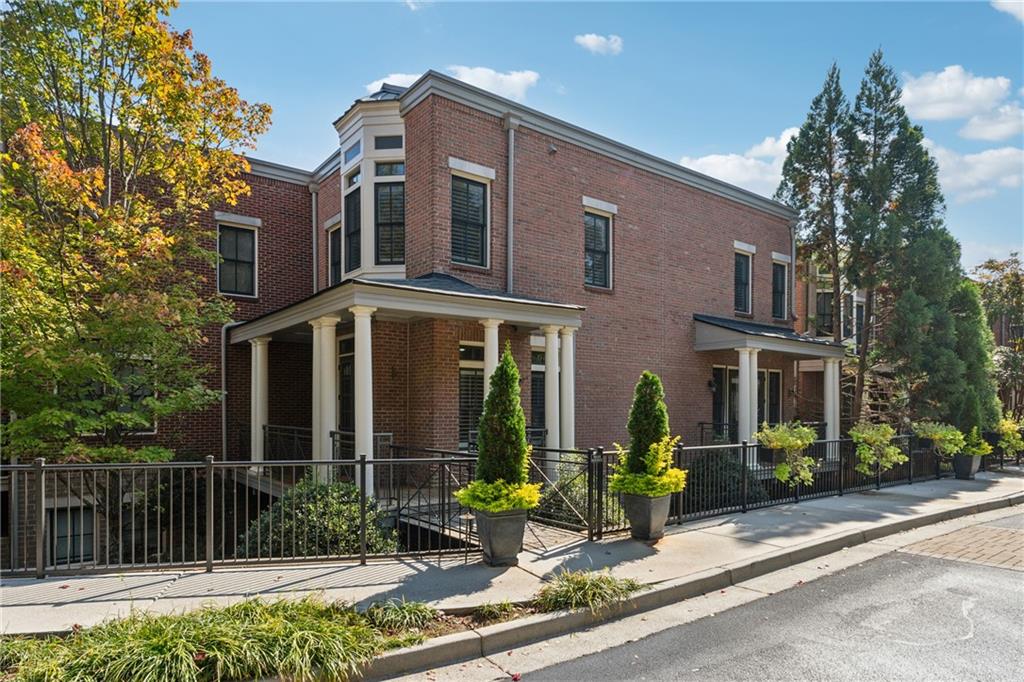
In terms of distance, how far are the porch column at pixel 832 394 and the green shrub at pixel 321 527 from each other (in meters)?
14.4

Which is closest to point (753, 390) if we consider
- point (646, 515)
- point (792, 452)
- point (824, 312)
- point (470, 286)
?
point (792, 452)

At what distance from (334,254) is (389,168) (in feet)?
11.6

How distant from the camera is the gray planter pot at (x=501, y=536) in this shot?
7.10 metres

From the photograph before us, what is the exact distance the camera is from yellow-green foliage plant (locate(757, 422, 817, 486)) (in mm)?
11349

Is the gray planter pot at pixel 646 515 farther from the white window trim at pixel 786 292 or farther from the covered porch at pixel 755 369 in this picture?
the white window trim at pixel 786 292

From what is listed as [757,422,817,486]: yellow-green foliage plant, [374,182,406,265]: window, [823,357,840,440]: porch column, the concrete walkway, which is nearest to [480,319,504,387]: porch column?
[374,182,406,265]: window

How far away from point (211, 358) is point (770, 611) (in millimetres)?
13436

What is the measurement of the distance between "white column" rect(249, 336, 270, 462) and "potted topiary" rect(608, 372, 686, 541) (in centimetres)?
871

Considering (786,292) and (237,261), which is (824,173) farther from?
(237,261)

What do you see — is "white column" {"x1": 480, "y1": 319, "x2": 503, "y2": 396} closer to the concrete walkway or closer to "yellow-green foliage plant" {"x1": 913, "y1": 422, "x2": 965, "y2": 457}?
the concrete walkway

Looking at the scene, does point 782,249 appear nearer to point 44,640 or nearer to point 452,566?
point 452,566

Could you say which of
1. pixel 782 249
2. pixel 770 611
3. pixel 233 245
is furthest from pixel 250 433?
pixel 782 249

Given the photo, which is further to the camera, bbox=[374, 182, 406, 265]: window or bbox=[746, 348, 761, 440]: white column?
bbox=[746, 348, 761, 440]: white column

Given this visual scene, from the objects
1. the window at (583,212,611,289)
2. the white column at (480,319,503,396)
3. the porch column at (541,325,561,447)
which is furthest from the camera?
the window at (583,212,611,289)
